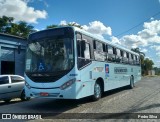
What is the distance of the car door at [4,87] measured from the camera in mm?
12336

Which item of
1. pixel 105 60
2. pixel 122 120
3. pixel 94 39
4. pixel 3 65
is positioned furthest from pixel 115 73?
pixel 3 65

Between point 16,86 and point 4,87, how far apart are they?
862 mm

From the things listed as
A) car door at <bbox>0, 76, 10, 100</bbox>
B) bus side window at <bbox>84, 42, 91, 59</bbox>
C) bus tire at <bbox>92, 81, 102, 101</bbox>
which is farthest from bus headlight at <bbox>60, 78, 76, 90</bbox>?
car door at <bbox>0, 76, 10, 100</bbox>

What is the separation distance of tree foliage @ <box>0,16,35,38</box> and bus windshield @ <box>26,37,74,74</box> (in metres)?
39.7

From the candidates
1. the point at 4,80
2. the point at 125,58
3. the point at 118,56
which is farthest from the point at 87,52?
the point at 125,58

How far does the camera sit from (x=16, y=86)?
13.2 m

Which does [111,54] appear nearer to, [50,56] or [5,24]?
[50,56]

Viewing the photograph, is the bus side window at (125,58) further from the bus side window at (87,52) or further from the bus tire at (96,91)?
the bus side window at (87,52)

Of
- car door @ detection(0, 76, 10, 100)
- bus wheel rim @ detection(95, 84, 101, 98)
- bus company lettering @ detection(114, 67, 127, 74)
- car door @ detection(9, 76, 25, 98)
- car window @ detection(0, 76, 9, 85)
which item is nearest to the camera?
bus wheel rim @ detection(95, 84, 101, 98)

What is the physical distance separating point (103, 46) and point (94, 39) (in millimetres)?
1453

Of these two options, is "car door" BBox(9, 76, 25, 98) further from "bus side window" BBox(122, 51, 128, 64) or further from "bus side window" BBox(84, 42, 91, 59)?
"bus side window" BBox(122, 51, 128, 64)

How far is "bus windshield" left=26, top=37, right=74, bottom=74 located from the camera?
994 centimetres

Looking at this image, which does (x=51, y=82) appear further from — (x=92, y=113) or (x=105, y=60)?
(x=105, y=60)

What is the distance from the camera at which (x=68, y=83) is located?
9.81 meters
